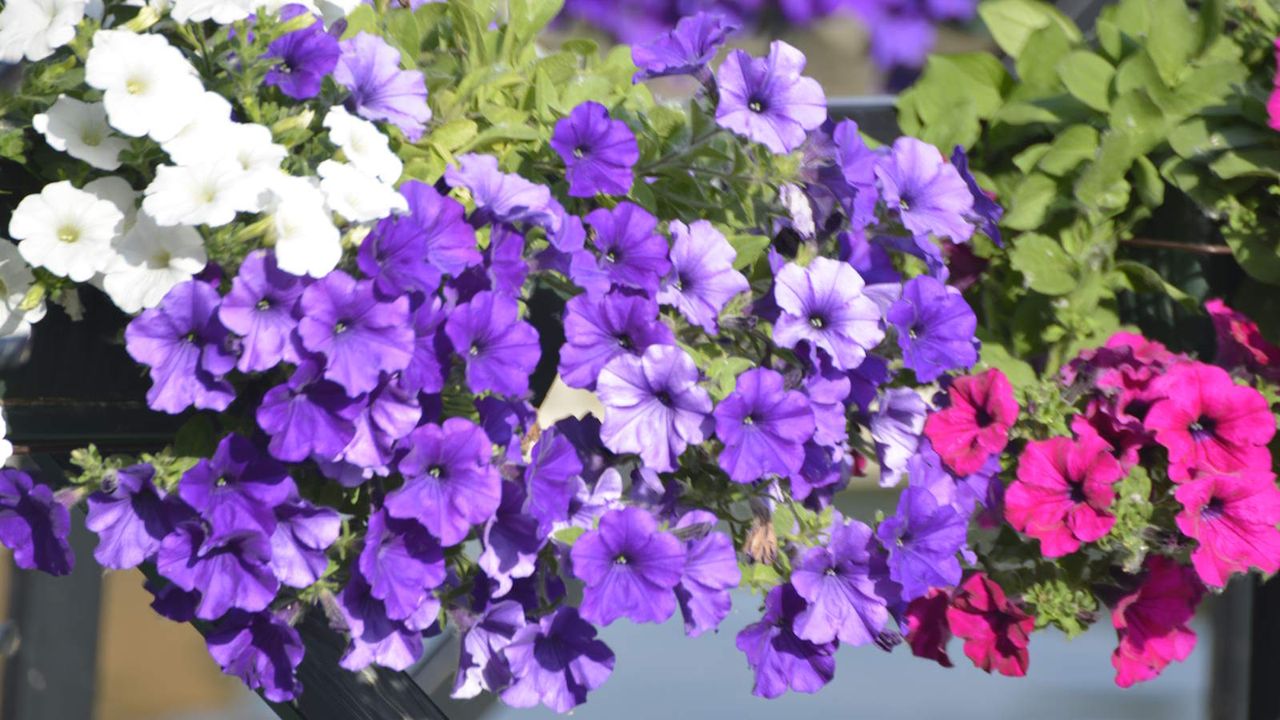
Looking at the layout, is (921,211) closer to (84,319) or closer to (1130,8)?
(1130,8)

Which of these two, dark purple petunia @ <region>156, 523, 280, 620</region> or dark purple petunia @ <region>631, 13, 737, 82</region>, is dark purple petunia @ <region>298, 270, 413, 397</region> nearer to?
dark purple petunia @ <region>156, 523, 280, 620</region>

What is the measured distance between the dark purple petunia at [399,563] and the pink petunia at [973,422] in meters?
0.49

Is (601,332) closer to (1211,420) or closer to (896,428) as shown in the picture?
(896,428)

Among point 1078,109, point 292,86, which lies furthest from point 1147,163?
point 292,86

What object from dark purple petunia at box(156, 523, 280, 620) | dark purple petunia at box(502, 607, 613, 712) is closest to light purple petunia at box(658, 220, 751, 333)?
dark purple petunia at box(502, 607, 613, 712)

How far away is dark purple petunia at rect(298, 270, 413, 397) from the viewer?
0.91 m

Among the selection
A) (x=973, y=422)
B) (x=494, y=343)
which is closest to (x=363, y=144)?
(x=494, y=343)

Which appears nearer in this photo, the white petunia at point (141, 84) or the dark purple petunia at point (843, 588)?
the white petunia at point (141, 84)

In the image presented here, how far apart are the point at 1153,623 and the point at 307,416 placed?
88 cm

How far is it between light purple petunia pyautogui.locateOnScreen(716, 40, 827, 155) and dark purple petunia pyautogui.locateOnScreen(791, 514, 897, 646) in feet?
1.03

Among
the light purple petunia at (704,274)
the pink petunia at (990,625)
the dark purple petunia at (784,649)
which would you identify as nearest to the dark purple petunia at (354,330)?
the light purple petunia at (704,274)

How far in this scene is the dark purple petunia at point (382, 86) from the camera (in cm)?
105

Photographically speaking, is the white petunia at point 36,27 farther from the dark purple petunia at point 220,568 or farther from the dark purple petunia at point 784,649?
the dark purple petunia at point 784,649

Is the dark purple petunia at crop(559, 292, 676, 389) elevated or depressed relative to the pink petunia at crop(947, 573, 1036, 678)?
elevated
